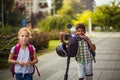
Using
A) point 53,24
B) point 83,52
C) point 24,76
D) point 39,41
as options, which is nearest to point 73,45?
point 83,52

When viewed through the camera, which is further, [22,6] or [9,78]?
[22,6]

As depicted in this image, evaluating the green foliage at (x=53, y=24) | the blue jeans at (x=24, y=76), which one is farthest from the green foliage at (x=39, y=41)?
the green foliage at (x=53, y=24)

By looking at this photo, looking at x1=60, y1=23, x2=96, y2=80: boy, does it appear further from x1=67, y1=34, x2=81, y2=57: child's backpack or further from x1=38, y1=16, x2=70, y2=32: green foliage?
x1=38, y1=16, x2=70, y2=32: green foliage

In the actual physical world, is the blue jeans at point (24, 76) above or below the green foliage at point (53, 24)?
above

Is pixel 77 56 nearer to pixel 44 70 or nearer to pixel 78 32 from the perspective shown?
pixel 78 32

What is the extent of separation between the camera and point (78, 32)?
807 centimetres

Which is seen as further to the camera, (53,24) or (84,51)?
(53,24)

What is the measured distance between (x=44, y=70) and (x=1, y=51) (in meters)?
2.21

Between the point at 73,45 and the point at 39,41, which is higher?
the point at 73,45

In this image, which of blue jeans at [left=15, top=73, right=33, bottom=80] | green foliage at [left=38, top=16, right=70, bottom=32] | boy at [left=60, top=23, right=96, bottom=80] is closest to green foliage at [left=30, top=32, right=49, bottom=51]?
boy at [left=60, top=23, right=96, bottom=80]

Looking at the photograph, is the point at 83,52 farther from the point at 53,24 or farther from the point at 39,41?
the point at 53,24

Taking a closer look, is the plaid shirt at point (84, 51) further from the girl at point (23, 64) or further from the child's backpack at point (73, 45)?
the girl at point (23, 64)

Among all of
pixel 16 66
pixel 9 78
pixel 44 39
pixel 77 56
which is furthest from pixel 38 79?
pixel 44 39

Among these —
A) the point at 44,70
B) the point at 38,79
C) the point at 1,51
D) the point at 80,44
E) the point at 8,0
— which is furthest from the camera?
the point at 8,0
